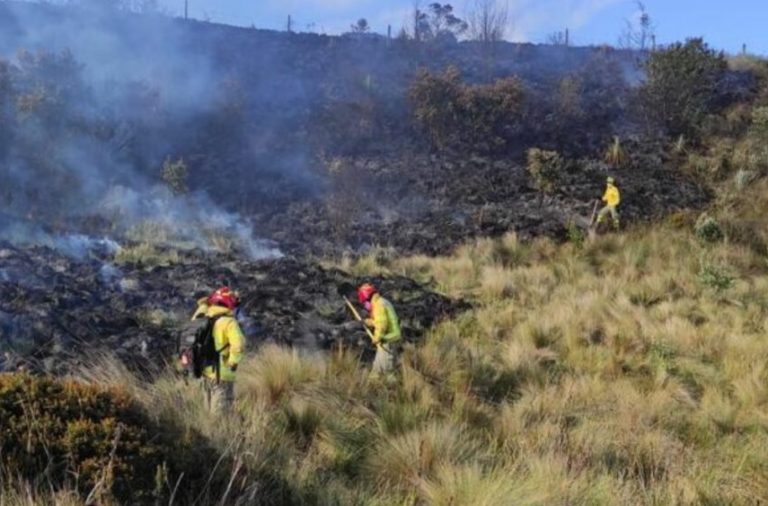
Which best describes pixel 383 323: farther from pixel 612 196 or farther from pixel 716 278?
pixel 612 196

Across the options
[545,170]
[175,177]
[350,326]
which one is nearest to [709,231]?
[545,170]

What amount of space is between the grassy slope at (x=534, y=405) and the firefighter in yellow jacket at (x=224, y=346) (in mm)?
271

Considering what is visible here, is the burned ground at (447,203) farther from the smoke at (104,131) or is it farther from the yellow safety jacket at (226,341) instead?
the yellow safety jacket at (226,341)

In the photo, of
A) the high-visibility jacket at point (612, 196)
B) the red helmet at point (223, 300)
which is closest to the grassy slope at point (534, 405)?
the red helmet at point (223, 300)

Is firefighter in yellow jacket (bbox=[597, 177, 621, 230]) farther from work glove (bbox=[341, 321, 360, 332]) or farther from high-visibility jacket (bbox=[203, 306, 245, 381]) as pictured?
high-visibility jacket (bbox=[203, 306, 245, 381])

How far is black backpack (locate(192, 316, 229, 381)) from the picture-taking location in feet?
22.9

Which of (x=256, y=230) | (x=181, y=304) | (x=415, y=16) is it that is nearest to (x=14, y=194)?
(x=256, y=230)

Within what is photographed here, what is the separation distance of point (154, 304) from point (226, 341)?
5507mm

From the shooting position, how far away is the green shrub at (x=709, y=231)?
1827 centimetres

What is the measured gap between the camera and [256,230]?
1977 centimetres

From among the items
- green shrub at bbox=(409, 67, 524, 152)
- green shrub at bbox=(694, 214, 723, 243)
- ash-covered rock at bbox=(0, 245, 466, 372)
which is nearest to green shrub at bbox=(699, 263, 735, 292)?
green shrub at bbox=(694, 214, 723, 243)

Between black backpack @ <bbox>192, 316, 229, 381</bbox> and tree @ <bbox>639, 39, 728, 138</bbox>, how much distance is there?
67.8ft

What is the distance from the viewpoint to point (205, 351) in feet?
23.2

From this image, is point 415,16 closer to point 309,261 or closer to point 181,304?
point 309,261
